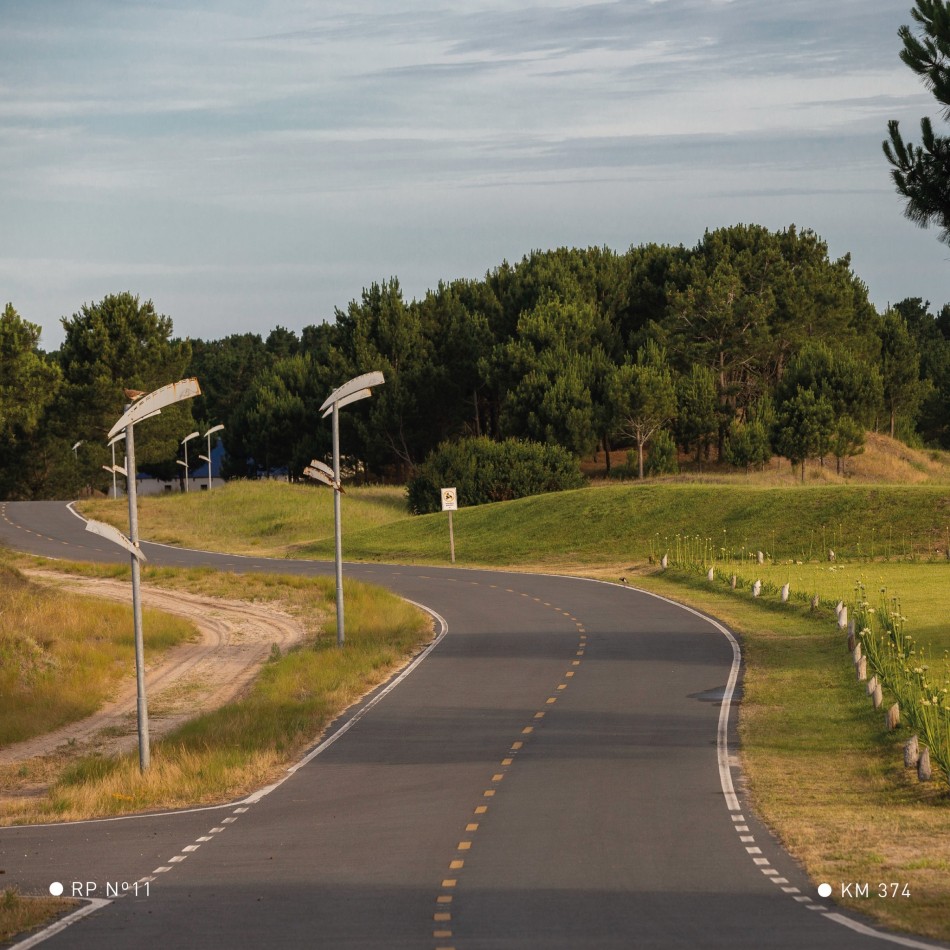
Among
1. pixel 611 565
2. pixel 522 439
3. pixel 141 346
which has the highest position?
pixel 141 346

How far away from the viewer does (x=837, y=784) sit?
1900cm

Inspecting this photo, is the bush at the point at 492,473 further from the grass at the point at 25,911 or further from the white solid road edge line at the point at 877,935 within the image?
the white solid road edge line at the point at 877,935

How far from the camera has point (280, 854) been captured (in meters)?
15.6

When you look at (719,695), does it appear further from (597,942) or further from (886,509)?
(886,509)

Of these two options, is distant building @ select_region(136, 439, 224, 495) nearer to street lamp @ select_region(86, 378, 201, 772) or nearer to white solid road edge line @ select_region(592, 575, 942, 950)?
white solid road edge line @ select_region(592, 575, 942, 950)

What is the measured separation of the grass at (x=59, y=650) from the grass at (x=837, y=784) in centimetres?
1550

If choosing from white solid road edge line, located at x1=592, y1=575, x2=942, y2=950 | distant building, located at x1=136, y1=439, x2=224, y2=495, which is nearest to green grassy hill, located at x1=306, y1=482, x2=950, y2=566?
white solid road edge line, located at x1=592, y1=575, x2=942, y2=950

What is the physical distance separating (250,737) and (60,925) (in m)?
10.6

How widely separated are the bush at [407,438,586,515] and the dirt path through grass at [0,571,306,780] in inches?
1335

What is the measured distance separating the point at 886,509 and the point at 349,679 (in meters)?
36.4

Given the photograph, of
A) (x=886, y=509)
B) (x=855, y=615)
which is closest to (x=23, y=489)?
(x=886, y=509)

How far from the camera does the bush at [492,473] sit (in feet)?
276

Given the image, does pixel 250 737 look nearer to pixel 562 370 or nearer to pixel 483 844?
pixel 483 844

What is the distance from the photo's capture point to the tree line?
90.2 meters
